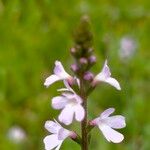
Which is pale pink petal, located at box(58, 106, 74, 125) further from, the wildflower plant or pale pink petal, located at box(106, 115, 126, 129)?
pale pink petal, located at box(106, 115, 126, 129)

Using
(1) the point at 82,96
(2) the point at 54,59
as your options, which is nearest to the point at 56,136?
(1) the point at 82,96

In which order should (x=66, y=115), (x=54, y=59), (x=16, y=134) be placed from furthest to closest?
(x=54, y=59) < (x=16, y=134) < (x=66, y=115)

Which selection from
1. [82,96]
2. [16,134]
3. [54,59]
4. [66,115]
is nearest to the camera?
[66,115]

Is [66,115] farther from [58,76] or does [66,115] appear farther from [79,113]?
[58,76]

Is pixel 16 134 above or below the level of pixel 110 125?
above

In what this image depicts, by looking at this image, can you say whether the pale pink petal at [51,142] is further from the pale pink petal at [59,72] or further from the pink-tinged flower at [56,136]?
the pale pink petal at [59,72]

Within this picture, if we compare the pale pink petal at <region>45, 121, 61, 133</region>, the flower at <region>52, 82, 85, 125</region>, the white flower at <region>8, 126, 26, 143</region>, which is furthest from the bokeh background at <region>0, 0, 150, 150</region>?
the flower at <region>52, 82, 85, 125</region>

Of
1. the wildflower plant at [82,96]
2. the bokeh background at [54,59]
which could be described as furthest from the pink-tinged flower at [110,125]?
the bokeh background at [54,59]
